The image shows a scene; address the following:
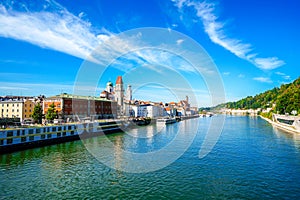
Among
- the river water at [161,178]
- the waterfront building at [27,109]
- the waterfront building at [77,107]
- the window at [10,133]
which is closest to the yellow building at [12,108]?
the waterfront building at [27,109]

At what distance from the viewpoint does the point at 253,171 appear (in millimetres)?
16469

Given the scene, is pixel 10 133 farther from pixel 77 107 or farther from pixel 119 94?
pixel 119 94

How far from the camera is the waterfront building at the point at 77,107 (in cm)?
5222

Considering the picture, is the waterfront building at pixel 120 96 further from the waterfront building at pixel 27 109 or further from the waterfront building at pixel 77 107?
the waterfront building at pixel 27 109

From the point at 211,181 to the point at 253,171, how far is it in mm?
4427

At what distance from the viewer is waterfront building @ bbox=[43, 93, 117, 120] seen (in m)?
52.2

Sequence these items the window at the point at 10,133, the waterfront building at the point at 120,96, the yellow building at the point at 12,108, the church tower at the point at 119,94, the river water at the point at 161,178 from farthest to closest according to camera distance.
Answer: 1. the church tower at the point at 119,94
2. the waterfront building at the point at 120,96
3. the yellow building at the point at 12,108
4. the window at the point at 10,133
5. the river water at the point at 161,178

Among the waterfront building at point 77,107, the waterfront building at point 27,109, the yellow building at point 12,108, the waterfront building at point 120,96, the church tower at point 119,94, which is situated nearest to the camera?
the waterfront building at point 77,107

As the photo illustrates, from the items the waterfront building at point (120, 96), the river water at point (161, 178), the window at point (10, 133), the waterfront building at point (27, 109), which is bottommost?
the river water at point (161, 178)

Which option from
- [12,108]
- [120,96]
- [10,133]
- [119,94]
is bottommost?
[10,133]

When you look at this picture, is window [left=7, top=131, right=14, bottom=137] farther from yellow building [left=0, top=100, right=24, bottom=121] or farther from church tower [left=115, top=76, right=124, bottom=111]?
church tower [left=115, top=76, right=124, bottom=111]

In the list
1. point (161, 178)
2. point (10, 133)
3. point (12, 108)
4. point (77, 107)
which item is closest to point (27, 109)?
point (12, 108)

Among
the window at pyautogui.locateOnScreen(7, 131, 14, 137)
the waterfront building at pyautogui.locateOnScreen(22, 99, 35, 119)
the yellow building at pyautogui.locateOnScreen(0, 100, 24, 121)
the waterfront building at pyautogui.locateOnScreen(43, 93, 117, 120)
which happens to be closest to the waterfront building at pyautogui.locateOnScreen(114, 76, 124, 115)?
the waterfront building at pyautogui.locateOnScreen(43, 93, 117, 120)

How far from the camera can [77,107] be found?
55750 millimetres
